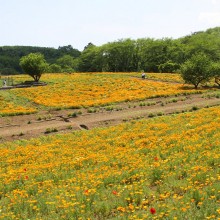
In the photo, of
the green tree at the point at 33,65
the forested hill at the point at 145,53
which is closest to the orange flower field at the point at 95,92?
the green tree at the point at 33,65

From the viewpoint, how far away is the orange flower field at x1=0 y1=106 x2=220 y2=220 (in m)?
7.99

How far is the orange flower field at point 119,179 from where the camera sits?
7992 mm

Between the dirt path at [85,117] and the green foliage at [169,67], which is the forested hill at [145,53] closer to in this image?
the green foliage at [169,67]

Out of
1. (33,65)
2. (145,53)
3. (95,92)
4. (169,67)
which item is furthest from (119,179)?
(145,53)

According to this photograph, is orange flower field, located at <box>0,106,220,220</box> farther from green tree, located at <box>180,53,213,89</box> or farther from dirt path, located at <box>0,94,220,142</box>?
green tree, located at <box>180,53,213,89</box>

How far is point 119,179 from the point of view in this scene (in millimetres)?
10508

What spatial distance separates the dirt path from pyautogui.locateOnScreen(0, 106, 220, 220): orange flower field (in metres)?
7.86

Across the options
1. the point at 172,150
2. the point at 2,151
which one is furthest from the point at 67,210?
the point at 2,151

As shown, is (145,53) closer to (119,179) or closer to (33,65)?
(33,65)

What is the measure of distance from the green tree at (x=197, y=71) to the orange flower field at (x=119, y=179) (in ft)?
100

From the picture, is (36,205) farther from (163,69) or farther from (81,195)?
(163,69)

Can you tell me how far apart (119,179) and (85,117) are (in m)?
20.8

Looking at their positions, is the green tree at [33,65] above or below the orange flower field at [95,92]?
above

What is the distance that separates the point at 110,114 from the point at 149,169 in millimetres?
21049
